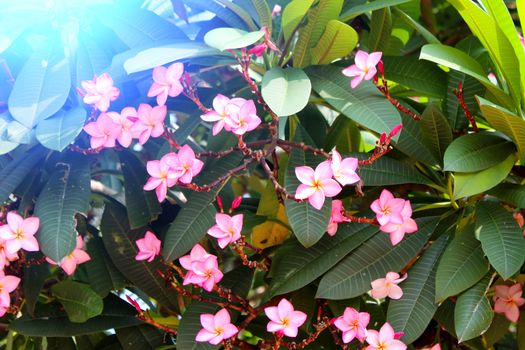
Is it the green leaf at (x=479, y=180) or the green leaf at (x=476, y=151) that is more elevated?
the green leaf at (x=476, y=151)

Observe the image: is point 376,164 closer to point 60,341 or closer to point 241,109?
point 241,109

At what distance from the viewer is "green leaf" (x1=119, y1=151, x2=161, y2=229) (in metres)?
1.29

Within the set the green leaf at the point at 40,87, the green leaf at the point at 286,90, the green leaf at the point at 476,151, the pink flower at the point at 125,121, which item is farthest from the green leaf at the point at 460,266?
the green leaf at the point at 40,87

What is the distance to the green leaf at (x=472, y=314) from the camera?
109cm

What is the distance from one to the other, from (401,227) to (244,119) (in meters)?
0.29

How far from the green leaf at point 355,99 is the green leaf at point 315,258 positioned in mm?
189

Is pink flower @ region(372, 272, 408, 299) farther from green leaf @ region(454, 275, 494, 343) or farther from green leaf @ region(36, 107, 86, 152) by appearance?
green leaf @ region(36, 107, 86, 152)

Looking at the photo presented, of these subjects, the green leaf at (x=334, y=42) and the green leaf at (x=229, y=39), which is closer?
the green leaf at (x=229, y=39)

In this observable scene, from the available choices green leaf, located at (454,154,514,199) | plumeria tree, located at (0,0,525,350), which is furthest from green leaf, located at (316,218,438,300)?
green leaf, located at (454,154,514,199)

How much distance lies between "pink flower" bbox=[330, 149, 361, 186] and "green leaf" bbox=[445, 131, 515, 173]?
151mm

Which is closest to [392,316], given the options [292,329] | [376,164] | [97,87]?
[292,329]

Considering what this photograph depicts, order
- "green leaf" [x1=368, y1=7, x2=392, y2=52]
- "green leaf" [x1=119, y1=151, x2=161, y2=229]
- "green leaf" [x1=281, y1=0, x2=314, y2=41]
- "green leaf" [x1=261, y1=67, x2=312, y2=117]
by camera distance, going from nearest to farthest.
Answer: "green leaf" [x1=261, y1=67, x2=312, y2=117] → "green leaf" [x1=281, y1=0, x2=314, y2=41] → "green leaf" [x1=119, y1=151, x2=161, y2=229] → "green leaf" [x1=368, y1=7, x2=392, y2=52]

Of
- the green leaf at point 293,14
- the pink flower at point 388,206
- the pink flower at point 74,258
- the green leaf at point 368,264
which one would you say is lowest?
the pink flower at point 74,258

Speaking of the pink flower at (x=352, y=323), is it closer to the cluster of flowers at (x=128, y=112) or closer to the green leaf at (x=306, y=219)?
the green leaf at (x=306, y=219)
